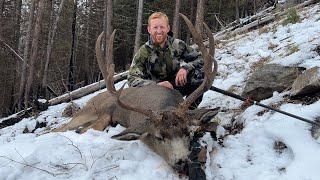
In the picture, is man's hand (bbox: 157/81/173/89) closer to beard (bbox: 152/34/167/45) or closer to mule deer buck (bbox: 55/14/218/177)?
mule deer buck (bbox: 55/14/218/177)

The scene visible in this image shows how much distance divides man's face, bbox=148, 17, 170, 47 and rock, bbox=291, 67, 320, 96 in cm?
179

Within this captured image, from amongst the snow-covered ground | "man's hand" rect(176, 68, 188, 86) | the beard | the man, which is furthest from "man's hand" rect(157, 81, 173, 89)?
the snow-covered ground

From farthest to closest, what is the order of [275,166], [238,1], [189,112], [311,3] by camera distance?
[238,1] < [311,3] < [189,112] < [275,166]

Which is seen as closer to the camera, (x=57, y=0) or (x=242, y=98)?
(x=242, y=98)

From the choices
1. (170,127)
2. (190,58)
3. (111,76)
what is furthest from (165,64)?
(170,127)

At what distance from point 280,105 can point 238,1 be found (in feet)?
85.0

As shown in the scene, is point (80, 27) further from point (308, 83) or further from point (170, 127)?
point (170, 127)

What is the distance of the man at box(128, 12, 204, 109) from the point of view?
6.35 meters

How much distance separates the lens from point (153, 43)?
648 centimetres

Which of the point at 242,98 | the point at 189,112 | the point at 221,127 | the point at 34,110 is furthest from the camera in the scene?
the point at 34,110

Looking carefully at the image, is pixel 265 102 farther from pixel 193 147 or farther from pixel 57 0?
A: pixel 57 0

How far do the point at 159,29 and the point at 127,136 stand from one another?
1.71 meters

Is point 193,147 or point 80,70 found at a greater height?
point 193,147

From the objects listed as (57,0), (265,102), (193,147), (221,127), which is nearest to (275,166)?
(193,147)
